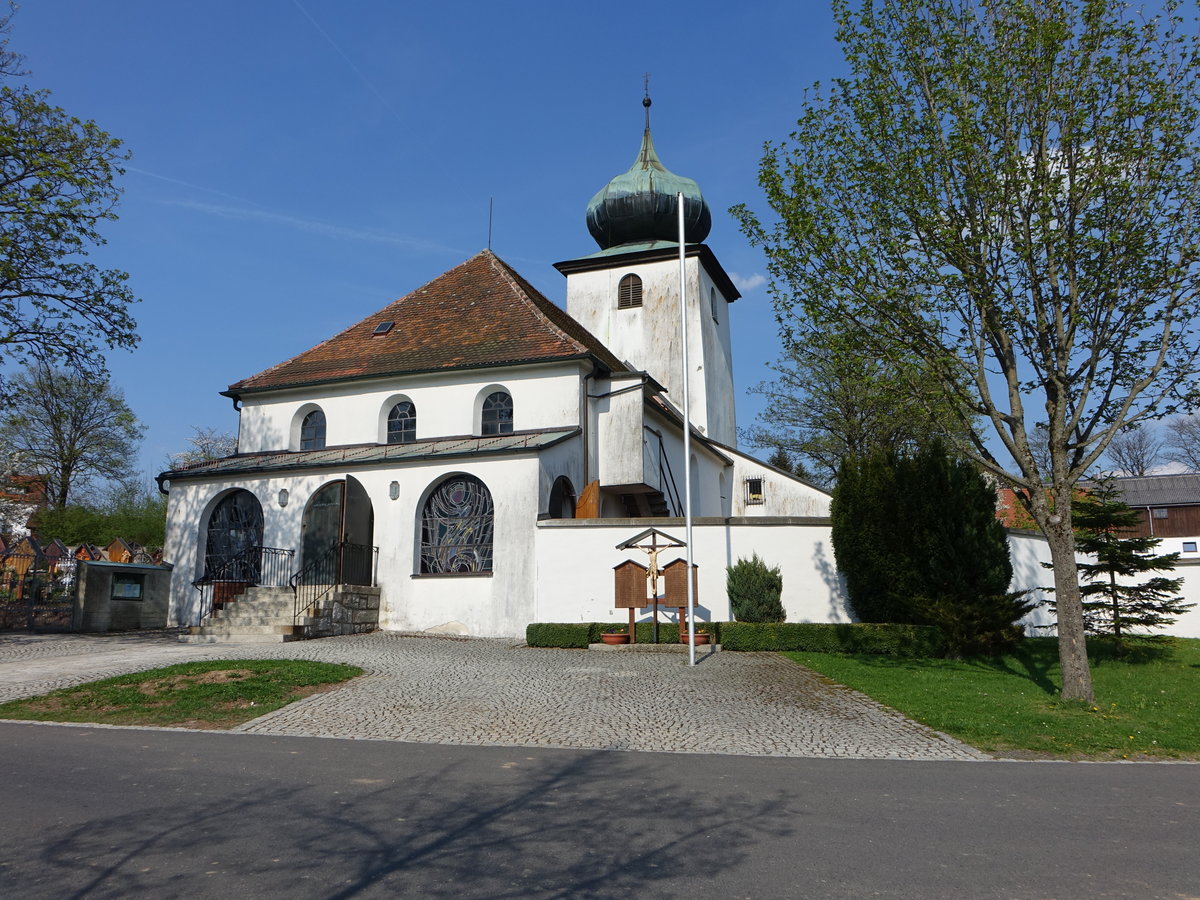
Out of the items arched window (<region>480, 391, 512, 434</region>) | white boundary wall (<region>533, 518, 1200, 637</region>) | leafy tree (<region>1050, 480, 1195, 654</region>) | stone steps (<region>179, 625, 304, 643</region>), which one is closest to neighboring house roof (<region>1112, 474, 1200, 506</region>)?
white boundary wall (<region>533, 518, 1200, 637</region>)

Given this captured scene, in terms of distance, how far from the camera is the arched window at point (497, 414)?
22766 mm

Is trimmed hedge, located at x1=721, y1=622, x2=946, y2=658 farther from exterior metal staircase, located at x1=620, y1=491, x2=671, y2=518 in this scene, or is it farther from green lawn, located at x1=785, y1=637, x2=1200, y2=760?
exterior metal staircase, located at x1=620, y1=491, x2=671, y2=518

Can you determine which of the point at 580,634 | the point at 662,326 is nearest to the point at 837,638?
the point at 580,634

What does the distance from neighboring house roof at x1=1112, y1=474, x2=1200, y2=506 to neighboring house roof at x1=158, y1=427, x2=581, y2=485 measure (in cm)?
4249

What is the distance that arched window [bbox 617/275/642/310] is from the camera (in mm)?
31828

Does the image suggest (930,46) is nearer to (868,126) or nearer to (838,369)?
(868,126)

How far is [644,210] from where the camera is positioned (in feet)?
107

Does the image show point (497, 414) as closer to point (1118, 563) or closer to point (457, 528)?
point (457, 528)

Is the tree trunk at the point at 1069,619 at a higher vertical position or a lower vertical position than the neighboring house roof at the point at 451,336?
lower

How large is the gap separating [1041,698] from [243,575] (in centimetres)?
1712

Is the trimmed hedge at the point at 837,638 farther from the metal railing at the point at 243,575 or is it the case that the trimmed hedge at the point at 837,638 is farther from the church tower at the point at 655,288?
the church tower at the point at 655,288

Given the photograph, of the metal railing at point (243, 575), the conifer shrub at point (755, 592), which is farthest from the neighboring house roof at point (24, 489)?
the conifer shrub at point (755, 592)

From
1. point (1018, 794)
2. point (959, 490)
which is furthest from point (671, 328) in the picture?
point (1018, 794)

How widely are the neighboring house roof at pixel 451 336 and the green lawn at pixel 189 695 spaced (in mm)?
11127
